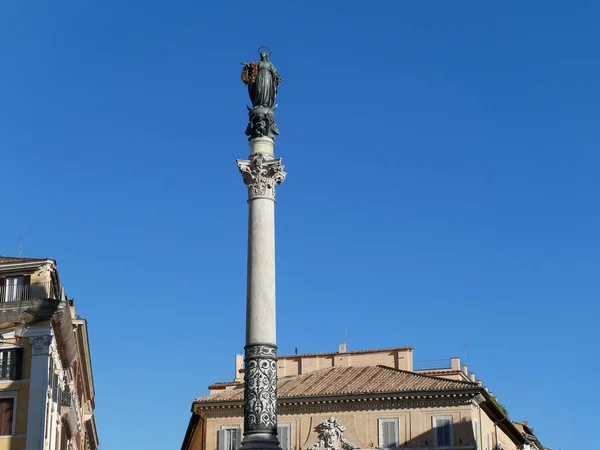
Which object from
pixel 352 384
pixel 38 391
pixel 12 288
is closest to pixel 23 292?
A: pixel 12 288

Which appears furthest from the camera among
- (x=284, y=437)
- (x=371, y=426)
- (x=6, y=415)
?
(x=284, y=437)

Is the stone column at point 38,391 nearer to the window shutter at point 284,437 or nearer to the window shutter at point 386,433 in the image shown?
the window shutter at point 284,437

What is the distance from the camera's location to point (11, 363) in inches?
1709

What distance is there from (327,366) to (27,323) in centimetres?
2267

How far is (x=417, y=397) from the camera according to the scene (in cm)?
5475

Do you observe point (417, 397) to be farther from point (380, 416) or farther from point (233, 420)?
point (233, 420)

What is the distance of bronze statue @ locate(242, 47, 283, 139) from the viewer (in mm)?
30281

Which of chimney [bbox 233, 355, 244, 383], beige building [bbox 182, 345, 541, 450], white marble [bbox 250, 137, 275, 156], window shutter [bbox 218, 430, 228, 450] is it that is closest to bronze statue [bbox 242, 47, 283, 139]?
white marble [bbox 250, 137, 275, 156]

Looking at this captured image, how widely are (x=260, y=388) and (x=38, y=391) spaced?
1780cm

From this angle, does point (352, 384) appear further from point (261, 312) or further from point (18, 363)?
point (261, 312)

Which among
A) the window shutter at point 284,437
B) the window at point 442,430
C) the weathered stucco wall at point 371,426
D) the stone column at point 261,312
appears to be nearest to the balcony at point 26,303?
the weathered stucco wall at point 371,426

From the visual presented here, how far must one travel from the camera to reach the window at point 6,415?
42344 millimetres

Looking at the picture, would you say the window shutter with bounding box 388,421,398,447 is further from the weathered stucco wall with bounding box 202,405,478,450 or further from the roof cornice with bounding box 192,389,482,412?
the roof cornice with bounding box 192,389,482,412

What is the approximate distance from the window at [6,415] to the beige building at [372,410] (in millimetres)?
16434
